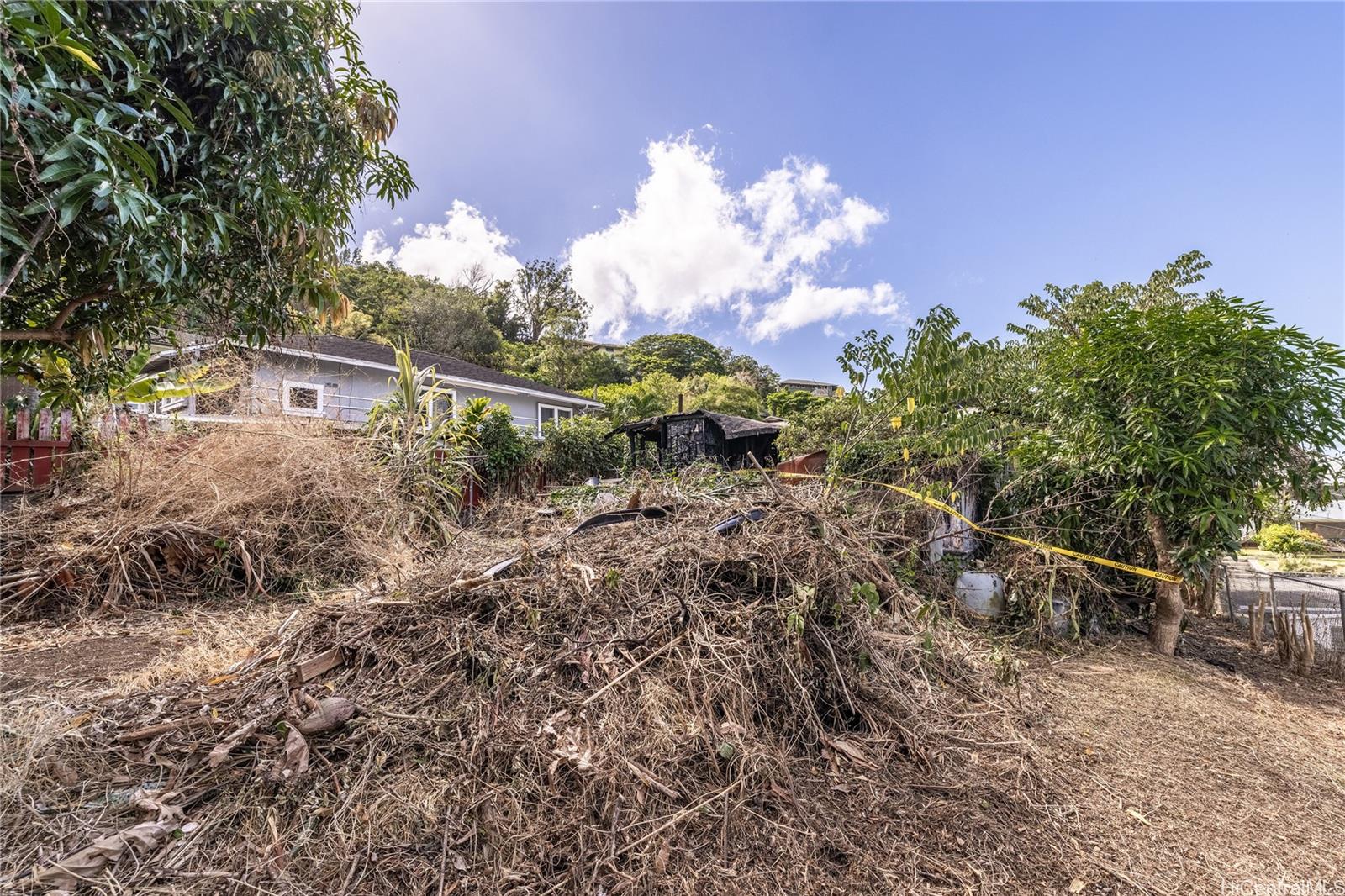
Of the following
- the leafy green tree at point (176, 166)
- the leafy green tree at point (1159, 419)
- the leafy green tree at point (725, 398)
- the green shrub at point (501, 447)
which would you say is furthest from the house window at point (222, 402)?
the leafy green tree at point (725, 398)

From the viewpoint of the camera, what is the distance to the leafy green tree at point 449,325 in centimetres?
2494

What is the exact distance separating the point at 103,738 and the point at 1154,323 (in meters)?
7.15

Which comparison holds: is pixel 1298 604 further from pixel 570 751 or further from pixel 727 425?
pixel 727 425

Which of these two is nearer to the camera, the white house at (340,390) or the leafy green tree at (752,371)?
the white house at (340,390)

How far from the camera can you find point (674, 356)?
38094 mm

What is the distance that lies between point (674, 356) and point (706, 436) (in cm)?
2661

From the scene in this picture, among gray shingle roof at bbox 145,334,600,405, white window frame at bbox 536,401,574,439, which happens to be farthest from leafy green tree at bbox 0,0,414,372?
white window frame at bbox 536,401,574,439

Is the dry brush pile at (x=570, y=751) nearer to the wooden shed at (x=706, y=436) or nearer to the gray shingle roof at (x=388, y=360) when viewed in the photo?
the wooden shed at (x=706, y=436)

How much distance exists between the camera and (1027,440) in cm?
569

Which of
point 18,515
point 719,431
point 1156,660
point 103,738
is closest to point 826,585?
point 103,738

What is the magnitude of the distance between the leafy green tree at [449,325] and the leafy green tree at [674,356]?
30.8 ft

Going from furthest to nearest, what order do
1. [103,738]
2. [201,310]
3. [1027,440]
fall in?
[1027,440] < [201,310] < [103,738]

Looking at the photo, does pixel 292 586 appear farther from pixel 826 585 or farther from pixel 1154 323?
pixel 1154 323

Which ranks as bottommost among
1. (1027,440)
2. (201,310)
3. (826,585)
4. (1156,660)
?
(1156,660)
